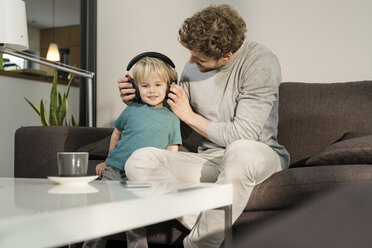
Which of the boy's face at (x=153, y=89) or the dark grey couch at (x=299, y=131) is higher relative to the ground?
the boy's face at (x=153, y=89)

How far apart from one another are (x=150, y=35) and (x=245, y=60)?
65.2 inches

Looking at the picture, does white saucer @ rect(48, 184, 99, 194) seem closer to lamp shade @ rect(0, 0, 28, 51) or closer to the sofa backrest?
the sofa backrest

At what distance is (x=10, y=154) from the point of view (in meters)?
3.68

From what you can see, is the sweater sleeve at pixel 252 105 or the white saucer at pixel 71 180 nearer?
the white saucer at pixel 71 180

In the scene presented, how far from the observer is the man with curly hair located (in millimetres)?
1492

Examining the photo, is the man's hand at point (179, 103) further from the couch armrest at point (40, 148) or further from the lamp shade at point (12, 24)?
the lamp shade at point (12, 24)

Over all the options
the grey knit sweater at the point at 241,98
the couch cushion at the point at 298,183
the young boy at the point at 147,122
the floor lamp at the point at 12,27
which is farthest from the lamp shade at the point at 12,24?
the couch cushion at the point at 298,183

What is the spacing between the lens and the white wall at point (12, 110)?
3627 mm

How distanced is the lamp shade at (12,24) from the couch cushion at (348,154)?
1782 mm

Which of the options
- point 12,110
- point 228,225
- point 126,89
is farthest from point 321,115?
point 12,110

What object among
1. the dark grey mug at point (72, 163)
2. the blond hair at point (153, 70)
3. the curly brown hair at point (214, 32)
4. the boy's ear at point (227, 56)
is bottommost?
the dark grey mug at point (72, 163)

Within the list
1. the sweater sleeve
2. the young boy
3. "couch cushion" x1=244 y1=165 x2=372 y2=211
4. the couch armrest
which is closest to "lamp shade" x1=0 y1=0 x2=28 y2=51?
the couch armrest

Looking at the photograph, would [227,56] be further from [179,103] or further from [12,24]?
[12,24]

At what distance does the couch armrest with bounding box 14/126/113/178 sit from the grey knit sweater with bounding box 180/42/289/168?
658mm
